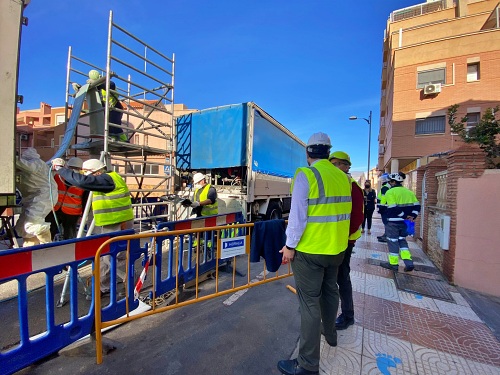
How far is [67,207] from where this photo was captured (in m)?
4.48

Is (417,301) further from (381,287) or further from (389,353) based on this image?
(389,353)

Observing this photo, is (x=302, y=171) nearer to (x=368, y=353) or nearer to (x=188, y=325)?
(x=368, y=353)

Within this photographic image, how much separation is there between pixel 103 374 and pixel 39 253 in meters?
1.10

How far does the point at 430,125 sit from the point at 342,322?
18.5 m

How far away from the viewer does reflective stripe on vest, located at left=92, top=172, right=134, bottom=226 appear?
10.7ft

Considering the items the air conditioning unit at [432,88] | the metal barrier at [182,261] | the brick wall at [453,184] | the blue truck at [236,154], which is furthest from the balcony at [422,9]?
the metal barrier at [182,261]

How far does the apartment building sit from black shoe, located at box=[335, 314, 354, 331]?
14.4m

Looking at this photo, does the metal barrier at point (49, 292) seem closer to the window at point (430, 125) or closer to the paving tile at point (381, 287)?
the paving tile at point (381, 287)

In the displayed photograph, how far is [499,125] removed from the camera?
4000 mm

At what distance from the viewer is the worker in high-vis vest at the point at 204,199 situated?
14.4 ft

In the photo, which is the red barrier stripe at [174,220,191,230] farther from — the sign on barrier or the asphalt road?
the asphalt road

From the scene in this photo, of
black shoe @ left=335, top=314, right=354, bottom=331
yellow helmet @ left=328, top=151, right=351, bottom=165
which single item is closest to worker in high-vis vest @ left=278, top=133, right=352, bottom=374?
black shoe @ left=335, top=314, right=354, bottom=331

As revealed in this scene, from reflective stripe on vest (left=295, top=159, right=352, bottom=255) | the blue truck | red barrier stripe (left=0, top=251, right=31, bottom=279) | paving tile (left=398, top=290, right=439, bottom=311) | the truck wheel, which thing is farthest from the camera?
the truck wheel

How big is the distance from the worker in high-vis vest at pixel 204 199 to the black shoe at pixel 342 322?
2.66 metres
